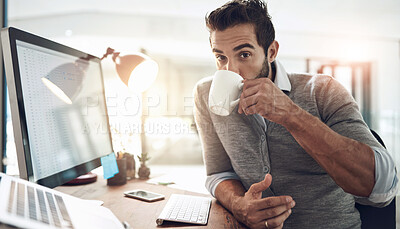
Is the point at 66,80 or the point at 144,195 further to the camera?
the point at 144,195

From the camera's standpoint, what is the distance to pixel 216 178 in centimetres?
106

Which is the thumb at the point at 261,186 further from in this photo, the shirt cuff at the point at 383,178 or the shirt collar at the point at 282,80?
the shirt collar at the point at 282,80

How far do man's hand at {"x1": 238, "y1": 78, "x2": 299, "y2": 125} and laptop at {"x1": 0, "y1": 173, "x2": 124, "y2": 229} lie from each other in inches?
18.4

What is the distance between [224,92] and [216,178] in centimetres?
42

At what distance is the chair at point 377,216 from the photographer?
874mm

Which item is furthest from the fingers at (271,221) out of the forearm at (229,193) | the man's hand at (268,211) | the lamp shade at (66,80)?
the lamp shade at (66,80)

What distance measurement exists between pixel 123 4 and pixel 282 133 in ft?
8.80

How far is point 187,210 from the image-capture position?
0.82m

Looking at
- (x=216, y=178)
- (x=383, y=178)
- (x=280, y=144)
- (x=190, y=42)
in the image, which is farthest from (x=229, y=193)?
(x=190, y=42)

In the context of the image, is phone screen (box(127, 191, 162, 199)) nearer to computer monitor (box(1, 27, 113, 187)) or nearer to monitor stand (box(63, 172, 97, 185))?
computer monitor (box(1, 27, 113, 187))

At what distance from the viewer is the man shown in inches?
29.8

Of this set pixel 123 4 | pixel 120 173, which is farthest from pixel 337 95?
pixel 123 4

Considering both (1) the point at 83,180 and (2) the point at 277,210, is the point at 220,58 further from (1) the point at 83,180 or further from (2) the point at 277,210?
(1) the point at 83,180

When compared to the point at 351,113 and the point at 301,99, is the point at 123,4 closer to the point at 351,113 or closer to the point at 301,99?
the point at 301,99
